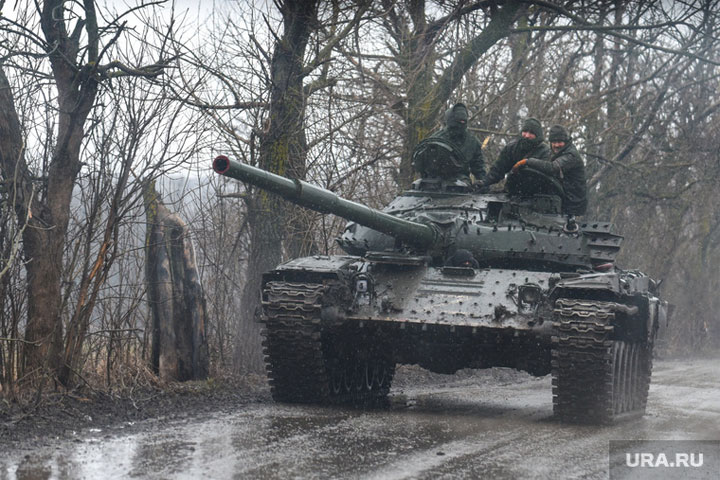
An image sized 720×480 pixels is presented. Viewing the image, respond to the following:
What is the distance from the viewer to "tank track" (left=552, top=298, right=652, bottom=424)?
29.0 ft

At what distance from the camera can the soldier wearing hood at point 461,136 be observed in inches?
471

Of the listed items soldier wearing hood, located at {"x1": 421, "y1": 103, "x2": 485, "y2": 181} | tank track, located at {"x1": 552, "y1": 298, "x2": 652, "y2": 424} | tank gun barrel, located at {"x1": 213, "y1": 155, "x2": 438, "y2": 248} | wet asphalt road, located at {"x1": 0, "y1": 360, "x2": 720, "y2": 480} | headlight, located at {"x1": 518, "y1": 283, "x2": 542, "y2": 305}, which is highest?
soldier wearing hood, located at {"x1": 421, "y1": 103, "x2": 485, "y2": 181}

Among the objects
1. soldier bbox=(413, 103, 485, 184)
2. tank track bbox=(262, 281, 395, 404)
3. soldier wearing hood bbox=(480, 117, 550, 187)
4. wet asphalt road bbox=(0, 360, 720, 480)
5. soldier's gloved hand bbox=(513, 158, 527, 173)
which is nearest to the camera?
wet asphalt road bbox=(0, 360, 720, 480)

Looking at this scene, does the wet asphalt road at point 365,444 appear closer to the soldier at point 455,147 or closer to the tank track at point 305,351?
the tank track at point 305,351

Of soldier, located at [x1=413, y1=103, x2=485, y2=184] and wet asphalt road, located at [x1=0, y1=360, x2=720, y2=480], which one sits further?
soldier, located at [x1=413, y1=103, x2=485, y2=184]

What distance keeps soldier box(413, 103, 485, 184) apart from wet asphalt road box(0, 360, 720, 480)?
8.49 feet

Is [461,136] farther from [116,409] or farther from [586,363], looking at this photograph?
[116,409]

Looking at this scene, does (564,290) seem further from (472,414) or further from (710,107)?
(710,107)

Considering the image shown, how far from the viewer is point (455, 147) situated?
1191 cm

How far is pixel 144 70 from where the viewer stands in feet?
29.5

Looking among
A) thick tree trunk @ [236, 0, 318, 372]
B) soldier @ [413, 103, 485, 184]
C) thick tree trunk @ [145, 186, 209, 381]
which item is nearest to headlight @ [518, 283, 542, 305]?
soldier @ [413, 103, 485, 184]

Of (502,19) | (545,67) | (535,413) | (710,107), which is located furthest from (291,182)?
(710,107)

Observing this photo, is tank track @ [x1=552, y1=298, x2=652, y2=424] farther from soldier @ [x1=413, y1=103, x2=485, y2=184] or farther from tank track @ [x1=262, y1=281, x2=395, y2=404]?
soldier @ [x1=413, y1=103, x2=485, y2=184]

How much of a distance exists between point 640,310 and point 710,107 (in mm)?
14015
